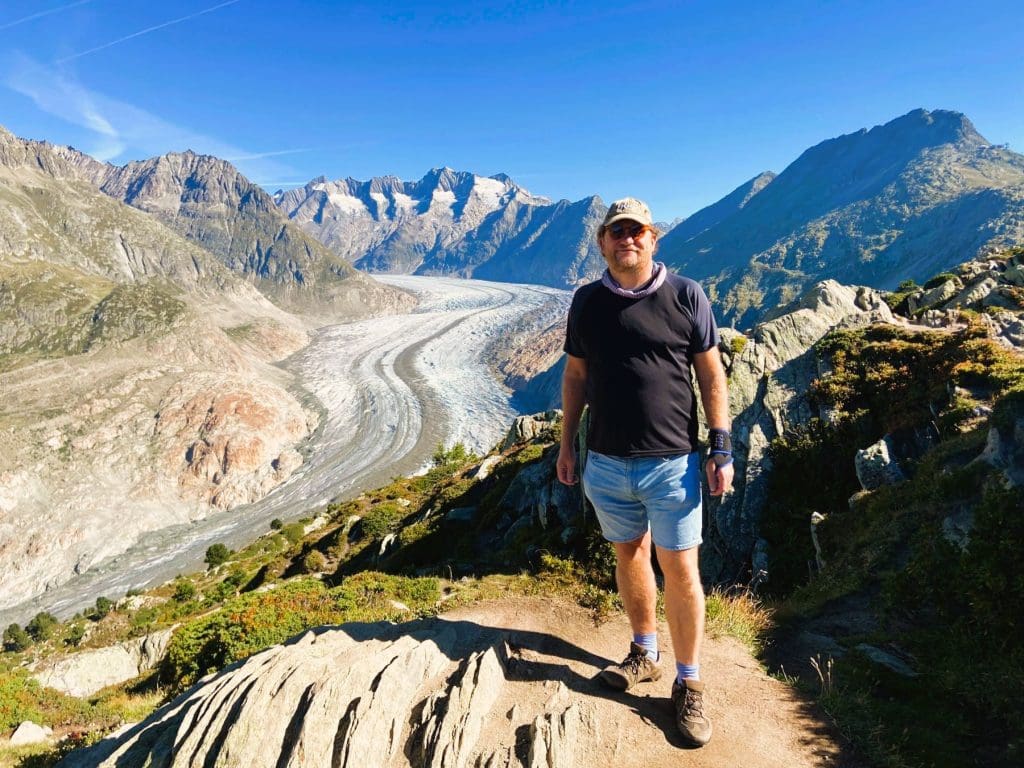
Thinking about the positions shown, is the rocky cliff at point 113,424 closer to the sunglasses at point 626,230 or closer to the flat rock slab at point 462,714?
the flat rock slab at point 462,714

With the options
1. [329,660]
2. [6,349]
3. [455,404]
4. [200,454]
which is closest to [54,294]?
[6,349]

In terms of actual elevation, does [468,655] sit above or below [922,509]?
above

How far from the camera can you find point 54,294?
169250 millimetres

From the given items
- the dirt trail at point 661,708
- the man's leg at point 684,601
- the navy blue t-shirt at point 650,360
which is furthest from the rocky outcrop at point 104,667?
the navy blue t-shirt at point 650,360

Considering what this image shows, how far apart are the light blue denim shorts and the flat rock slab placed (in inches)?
79.6

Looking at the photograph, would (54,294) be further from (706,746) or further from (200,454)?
(706,746)

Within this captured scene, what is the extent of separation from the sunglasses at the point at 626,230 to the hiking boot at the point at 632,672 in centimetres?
465

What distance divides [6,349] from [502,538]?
202261 millimetres

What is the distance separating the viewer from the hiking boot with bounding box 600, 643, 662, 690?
5844 mm

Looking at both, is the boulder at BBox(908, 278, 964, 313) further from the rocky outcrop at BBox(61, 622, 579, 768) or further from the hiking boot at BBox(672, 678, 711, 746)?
the rocky outcrop at BBox(61, 622, 579, 768)

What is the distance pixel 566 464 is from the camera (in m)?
6.31

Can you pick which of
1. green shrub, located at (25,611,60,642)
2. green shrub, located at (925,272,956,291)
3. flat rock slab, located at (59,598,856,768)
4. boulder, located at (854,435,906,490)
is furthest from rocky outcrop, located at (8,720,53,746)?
green shrub, located at (25,611,60,642)

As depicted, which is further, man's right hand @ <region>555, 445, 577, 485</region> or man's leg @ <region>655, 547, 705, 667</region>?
man's right hand @ <region>555, 445, 577, 485</region>

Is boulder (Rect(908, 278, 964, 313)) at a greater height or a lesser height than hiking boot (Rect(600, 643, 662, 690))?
greater
